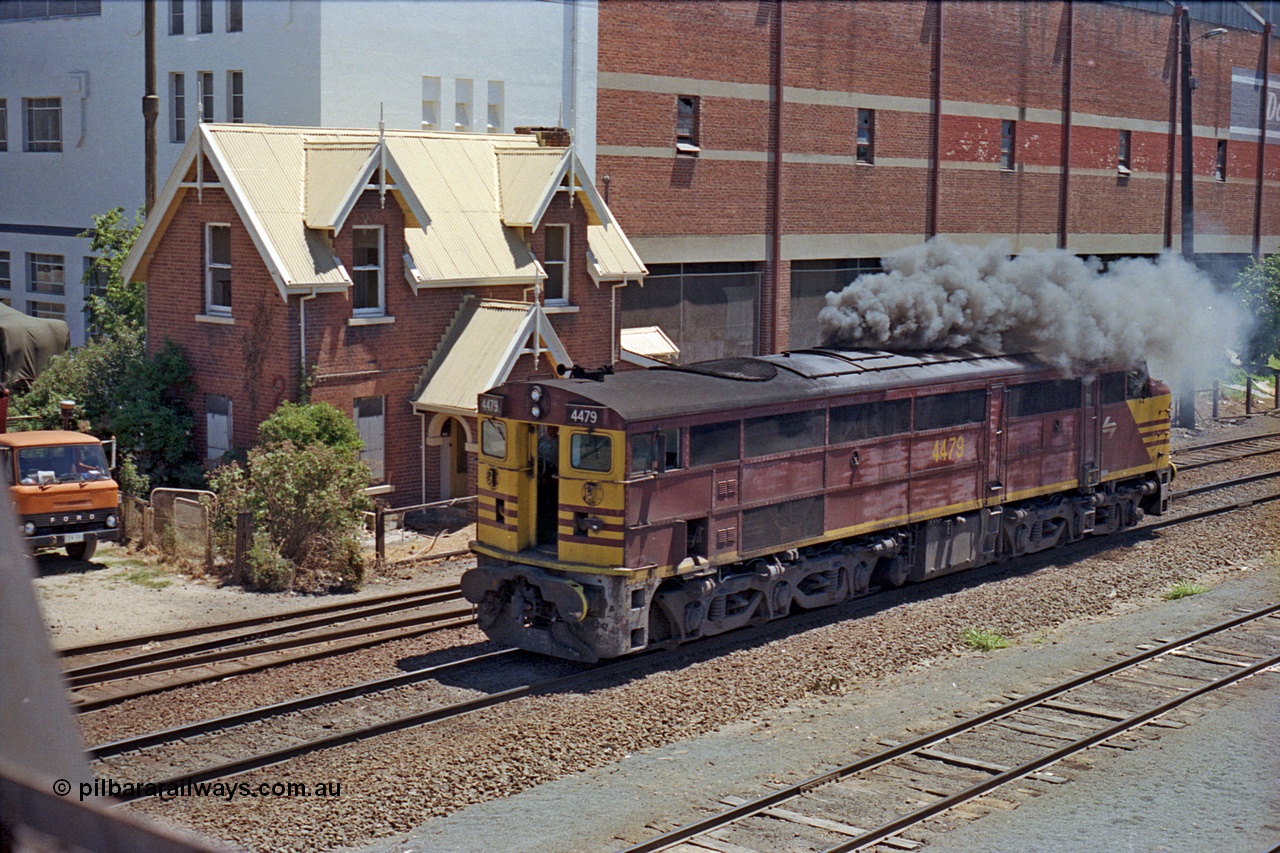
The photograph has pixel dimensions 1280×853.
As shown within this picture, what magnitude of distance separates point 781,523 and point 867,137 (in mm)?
23149

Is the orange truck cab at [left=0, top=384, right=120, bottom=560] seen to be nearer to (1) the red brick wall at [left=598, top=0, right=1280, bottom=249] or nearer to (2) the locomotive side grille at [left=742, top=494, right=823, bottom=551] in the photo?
(2) the locomotive side grille at [left=742, top=494, right=823, bottom=551]

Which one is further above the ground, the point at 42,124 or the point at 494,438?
the point at 42,124

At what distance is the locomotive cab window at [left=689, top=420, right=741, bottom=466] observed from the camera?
1532 cm

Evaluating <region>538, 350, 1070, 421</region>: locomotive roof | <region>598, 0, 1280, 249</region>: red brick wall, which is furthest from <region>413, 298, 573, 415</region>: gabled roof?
<region>598, 0, 1280, 249</region>: red brick wall

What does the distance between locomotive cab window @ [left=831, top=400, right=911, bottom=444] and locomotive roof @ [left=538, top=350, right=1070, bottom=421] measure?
0.87 ft

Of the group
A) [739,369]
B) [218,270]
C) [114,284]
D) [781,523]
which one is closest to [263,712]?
[781,523]

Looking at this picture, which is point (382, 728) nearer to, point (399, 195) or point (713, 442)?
point (713, 442)

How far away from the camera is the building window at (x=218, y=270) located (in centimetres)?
2336

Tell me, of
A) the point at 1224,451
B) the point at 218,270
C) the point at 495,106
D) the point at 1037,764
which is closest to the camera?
the point at 1037,764

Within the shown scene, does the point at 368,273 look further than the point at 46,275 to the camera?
No

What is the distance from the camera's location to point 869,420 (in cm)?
1766

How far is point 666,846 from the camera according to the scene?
9953 mm

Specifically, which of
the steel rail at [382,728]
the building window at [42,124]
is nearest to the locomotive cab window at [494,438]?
the steel rail at [382,728]

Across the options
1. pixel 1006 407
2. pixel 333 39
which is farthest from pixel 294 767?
pixel 333 39
